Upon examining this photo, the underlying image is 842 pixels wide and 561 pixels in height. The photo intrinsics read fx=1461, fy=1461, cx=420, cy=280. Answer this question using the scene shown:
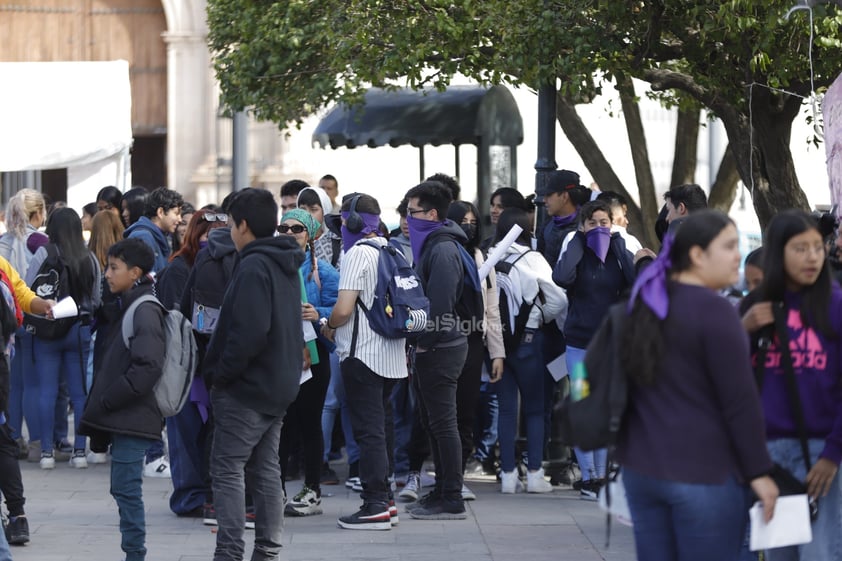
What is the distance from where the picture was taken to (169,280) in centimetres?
830

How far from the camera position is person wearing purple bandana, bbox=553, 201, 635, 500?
27.7 ft

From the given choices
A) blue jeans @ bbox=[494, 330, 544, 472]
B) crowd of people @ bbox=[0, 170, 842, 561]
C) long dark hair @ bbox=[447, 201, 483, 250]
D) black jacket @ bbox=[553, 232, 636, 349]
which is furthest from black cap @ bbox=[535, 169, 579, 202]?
blue jeans @ bbox=[494, 330, 544, 472]

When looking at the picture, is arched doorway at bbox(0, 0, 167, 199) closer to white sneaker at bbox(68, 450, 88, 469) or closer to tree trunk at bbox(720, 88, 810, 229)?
white sneaker at bbox(68, 450, 88, 469)

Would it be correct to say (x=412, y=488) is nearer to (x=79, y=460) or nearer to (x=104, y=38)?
(x=79, y=460)

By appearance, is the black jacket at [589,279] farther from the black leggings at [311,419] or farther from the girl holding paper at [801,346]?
the girl holding paper at [801,346]

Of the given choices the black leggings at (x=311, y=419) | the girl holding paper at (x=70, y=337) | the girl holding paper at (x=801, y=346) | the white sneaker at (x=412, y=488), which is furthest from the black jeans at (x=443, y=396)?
the girl holding paper at (x=801, y=346)

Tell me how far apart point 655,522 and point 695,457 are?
266mm

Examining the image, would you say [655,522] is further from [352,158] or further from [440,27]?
[352,158]

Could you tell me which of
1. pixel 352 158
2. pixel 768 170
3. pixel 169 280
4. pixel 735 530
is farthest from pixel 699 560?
pixel 352 158

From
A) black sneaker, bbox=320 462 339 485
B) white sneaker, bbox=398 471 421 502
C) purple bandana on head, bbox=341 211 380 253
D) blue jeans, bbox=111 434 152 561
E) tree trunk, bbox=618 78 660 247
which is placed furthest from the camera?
tree trunk, bbox=618 78 660 247

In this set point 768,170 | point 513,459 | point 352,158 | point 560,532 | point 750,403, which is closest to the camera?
point 750,403

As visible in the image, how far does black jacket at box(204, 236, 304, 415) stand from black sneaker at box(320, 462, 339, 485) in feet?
10.4

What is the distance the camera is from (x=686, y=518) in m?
4.25

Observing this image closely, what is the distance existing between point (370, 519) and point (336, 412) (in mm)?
1936
